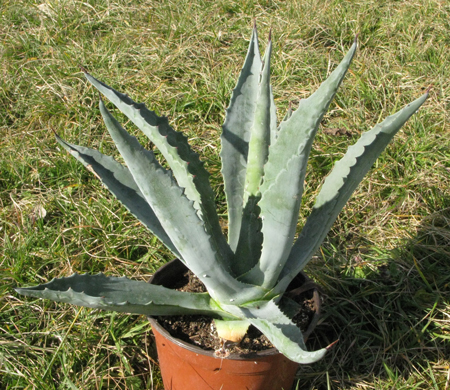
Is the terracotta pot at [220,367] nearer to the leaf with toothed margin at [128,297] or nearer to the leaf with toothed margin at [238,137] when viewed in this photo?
the leaf with toothed margin at [128,297]

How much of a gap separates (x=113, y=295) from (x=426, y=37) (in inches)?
107

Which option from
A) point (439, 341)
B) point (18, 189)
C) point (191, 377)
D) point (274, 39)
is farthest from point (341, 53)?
point (191, 377)

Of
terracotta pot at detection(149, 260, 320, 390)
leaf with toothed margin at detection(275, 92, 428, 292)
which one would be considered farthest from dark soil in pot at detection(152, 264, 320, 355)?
leaf with toothed margin at detection(275, 92, 428, 292)

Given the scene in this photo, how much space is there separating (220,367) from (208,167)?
4.13 ft

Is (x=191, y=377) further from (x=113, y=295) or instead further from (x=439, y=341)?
(x=439, y=341)

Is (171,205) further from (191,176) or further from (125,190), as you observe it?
(125,190)

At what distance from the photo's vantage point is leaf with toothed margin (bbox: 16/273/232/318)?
1037 millimetres

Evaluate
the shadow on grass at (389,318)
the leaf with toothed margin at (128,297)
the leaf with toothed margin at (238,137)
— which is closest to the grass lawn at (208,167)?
the shadow on grass at (389,318)

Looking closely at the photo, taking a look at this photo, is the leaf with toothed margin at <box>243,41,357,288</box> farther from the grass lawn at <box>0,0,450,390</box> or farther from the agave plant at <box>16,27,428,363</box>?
the grass lawn at <box>0,0,450,390</box>

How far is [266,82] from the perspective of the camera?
116cm

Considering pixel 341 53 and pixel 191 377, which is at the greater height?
pixel 341 53

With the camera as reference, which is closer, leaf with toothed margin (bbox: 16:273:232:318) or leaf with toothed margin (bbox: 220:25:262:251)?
leaf with toothed margin (bbox: 16:273:232:318)

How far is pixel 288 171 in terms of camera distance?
938mm

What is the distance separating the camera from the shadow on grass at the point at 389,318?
5.35 ft
